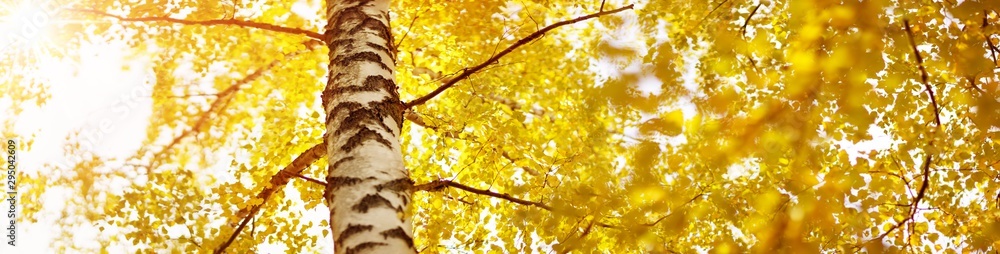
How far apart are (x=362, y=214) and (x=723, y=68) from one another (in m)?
1.99

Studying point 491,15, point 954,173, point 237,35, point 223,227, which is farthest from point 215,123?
point 954,173

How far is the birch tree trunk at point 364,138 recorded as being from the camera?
68.0 inches

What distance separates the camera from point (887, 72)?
3.31m

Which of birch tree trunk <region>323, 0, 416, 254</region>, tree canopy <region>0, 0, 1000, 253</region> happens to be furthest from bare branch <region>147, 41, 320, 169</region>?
birch tree trunk <region>323, 0, 416, 254</region>

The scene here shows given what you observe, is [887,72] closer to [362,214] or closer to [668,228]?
[668,228]

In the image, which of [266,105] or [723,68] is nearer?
[723,68]

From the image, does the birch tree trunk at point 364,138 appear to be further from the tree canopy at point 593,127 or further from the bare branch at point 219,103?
the bare branch at point 219,103

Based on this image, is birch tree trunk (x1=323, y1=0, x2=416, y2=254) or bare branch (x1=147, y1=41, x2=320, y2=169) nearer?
birch tree trunk (x1=323, y1=0, x2=416, y2=254)

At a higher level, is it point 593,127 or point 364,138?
point 593,127

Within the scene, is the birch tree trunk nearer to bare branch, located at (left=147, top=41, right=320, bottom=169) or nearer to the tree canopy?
the tree canopy

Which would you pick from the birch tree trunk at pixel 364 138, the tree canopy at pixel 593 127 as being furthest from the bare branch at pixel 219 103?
the birch tree trunk at pixel 364 138

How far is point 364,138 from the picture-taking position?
6.62 ft

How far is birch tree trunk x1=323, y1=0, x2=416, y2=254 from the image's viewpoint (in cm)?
173

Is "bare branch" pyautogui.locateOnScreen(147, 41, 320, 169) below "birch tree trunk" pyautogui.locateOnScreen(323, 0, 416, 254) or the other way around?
the other way around
